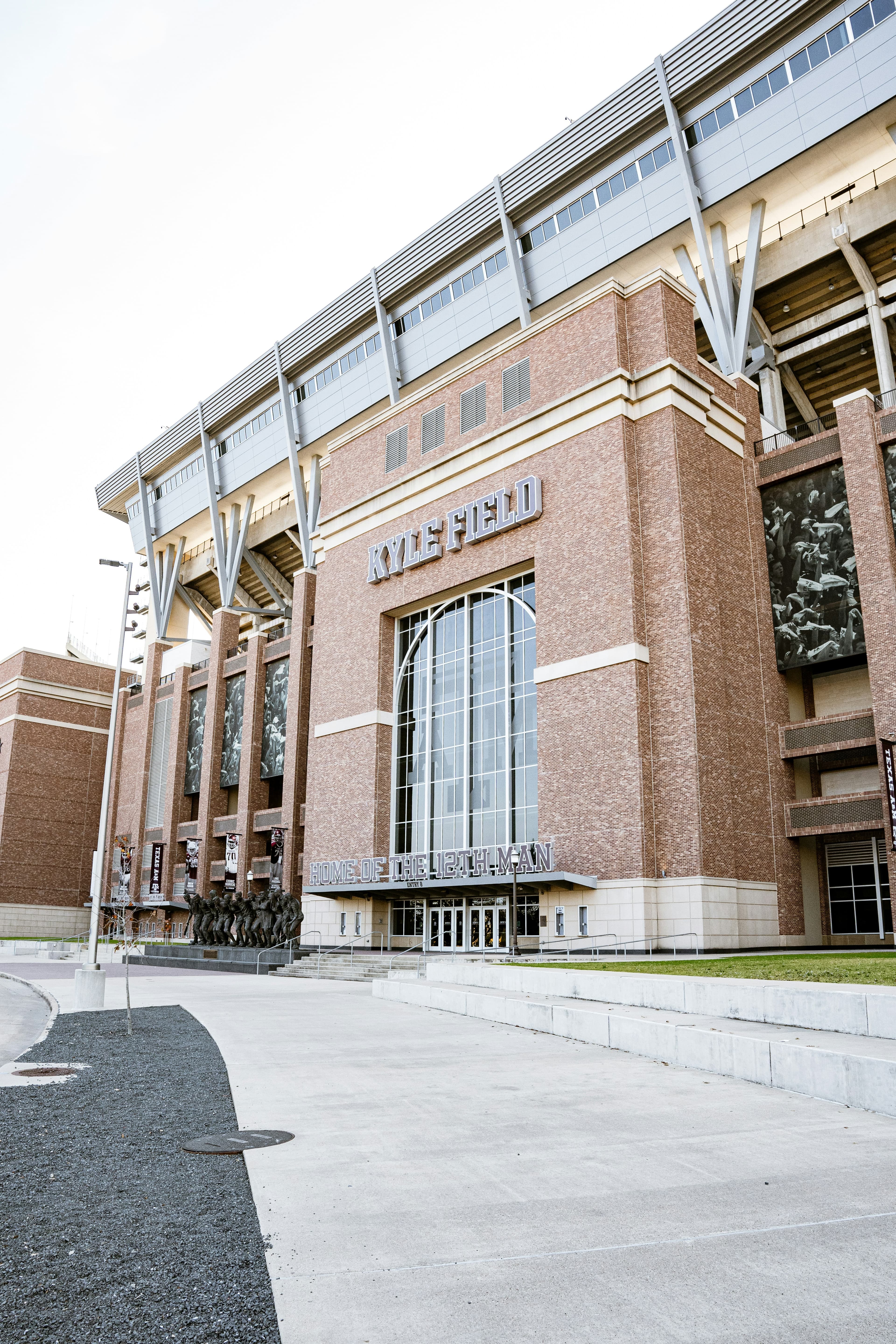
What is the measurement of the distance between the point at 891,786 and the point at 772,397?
20841mm

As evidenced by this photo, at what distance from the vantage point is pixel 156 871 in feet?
211

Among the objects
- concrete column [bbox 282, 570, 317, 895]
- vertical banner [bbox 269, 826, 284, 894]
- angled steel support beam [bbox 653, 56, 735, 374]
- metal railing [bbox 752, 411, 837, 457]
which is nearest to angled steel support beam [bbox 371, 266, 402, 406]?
concrete column [bbox 282, 570, 317, 895]

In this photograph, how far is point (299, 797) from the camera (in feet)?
174

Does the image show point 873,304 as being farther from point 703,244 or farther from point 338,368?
point 338,368

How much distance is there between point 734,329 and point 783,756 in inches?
723

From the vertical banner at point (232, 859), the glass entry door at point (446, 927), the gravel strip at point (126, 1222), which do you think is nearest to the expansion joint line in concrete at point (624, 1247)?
the gravel strip at point (126, 1222)

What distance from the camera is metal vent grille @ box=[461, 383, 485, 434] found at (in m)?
41.0

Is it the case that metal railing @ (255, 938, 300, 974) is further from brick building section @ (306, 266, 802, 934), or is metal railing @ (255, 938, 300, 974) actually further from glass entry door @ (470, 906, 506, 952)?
glass entry door @ (470, 906, 506, 952)

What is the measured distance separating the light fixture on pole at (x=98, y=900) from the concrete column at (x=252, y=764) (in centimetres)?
2994

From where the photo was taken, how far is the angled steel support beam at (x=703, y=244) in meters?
40.7

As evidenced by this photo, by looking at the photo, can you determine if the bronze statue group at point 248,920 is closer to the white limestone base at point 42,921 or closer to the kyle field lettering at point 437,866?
the kyle field lettering at point 437,866

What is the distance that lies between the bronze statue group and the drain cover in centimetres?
2954

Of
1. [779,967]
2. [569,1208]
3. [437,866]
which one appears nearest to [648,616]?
[437,866]

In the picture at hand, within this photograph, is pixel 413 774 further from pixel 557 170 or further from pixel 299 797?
pixel 557 170
